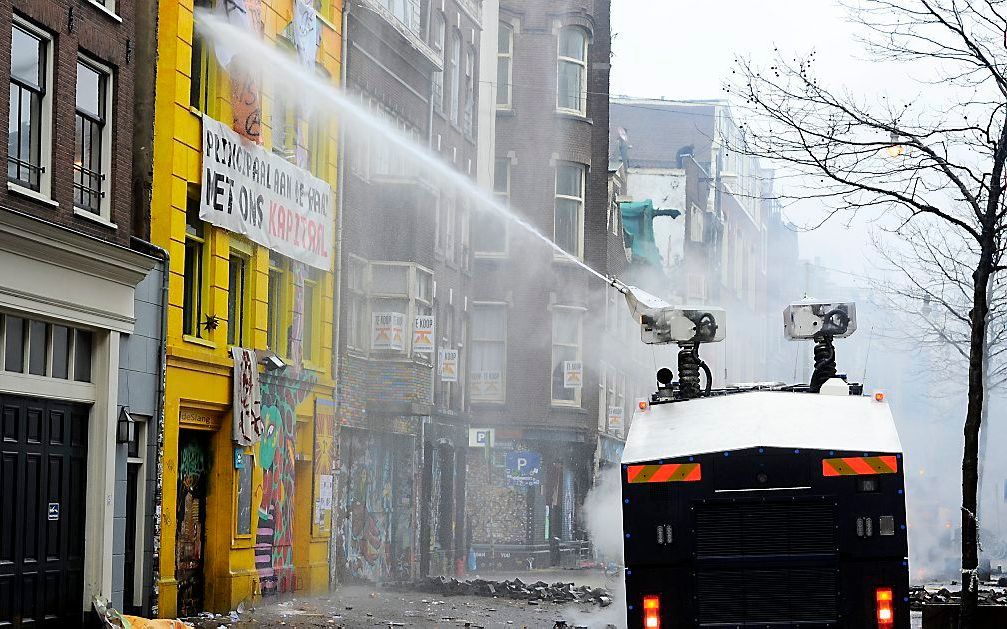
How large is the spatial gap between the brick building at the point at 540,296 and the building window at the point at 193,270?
18.7m

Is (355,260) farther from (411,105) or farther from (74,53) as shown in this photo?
(74,53)

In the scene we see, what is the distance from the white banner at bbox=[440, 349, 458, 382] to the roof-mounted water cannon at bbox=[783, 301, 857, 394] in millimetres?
20721

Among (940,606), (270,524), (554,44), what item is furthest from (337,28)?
(554,44)

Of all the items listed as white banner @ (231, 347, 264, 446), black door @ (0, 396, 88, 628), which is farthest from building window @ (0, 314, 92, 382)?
white banner @ (231, 347, 264, 446)

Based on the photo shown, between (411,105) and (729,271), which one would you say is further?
(729,271)

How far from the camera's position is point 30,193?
1614 cm

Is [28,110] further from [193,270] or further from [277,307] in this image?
[277,307]

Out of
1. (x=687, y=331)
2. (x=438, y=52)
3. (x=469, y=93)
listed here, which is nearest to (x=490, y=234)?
(x=469, y=93)

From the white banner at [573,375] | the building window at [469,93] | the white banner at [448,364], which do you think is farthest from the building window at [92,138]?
the white banner at [573,375]

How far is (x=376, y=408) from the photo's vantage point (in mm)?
29250

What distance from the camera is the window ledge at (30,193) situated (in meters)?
15.8

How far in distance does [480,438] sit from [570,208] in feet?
29.3

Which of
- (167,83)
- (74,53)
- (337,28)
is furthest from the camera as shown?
(337,28)

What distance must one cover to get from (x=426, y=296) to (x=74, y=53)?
14.8 m
